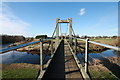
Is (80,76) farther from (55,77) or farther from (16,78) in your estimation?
(16,78)

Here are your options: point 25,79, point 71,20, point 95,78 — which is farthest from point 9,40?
point 95,78

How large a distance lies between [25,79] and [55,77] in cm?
286

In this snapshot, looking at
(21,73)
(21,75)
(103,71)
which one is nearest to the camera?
(21,75)

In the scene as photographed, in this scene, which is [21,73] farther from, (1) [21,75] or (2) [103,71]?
(2) [103,71]

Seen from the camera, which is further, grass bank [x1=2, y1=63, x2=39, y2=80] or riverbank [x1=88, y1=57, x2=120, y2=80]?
riverbank [x1=88, y1=57, x2=120, y2=80]

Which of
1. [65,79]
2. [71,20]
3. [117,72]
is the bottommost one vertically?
[117,72]

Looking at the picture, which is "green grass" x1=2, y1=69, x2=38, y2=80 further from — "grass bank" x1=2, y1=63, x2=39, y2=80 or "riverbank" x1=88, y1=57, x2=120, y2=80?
"riverbank" x1=88, y1=57, x2=120, y2=80

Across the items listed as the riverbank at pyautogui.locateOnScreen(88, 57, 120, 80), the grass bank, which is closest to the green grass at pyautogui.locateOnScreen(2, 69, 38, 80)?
the grass bank

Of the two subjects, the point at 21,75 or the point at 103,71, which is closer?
the point at 21,75

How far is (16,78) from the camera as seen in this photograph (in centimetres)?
406

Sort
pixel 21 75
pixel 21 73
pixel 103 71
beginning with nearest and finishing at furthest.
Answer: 1. pixel 21 75
2. pixel 21 73
3. pixel 103 71

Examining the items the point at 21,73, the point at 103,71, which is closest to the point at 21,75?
the point at 21,73

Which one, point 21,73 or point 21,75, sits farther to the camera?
point 21,73

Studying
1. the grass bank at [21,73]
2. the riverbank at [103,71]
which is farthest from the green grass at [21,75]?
the riverbank at [103,71]
